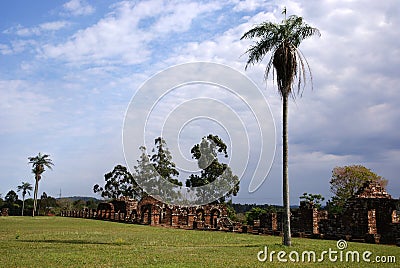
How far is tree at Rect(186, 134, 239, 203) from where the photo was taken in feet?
147

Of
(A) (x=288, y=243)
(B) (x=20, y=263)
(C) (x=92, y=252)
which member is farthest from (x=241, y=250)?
(B) (x=20, y=263)

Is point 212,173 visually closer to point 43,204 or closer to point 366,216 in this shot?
point 366,216

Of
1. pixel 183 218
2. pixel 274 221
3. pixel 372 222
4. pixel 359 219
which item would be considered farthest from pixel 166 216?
pixel 372 222

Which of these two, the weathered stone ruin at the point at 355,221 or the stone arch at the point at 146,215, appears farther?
the stone arch at the point at 146,215

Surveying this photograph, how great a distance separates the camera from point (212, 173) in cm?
4566

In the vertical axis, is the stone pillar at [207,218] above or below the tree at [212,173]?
below

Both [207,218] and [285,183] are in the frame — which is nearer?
[285,183]

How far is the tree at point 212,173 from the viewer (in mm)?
44938

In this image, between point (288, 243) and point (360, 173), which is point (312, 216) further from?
point (360, 173)

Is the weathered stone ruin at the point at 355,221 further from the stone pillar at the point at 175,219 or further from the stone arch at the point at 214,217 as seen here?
the stone pillar at the point at 175,219

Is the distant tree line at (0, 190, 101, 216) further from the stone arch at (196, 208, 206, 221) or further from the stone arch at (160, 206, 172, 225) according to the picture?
the stone arch at (196, 208, 206, 221)

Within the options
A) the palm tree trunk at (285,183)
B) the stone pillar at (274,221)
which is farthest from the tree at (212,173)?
the palm tree trunk at (285,183)

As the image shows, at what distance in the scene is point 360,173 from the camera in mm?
42906

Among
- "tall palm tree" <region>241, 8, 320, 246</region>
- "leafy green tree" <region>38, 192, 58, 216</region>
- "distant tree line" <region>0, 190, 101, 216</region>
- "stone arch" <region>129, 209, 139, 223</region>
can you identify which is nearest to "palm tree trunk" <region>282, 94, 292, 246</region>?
"tall palm tree" <region>241, 8, 320, 246</region>
